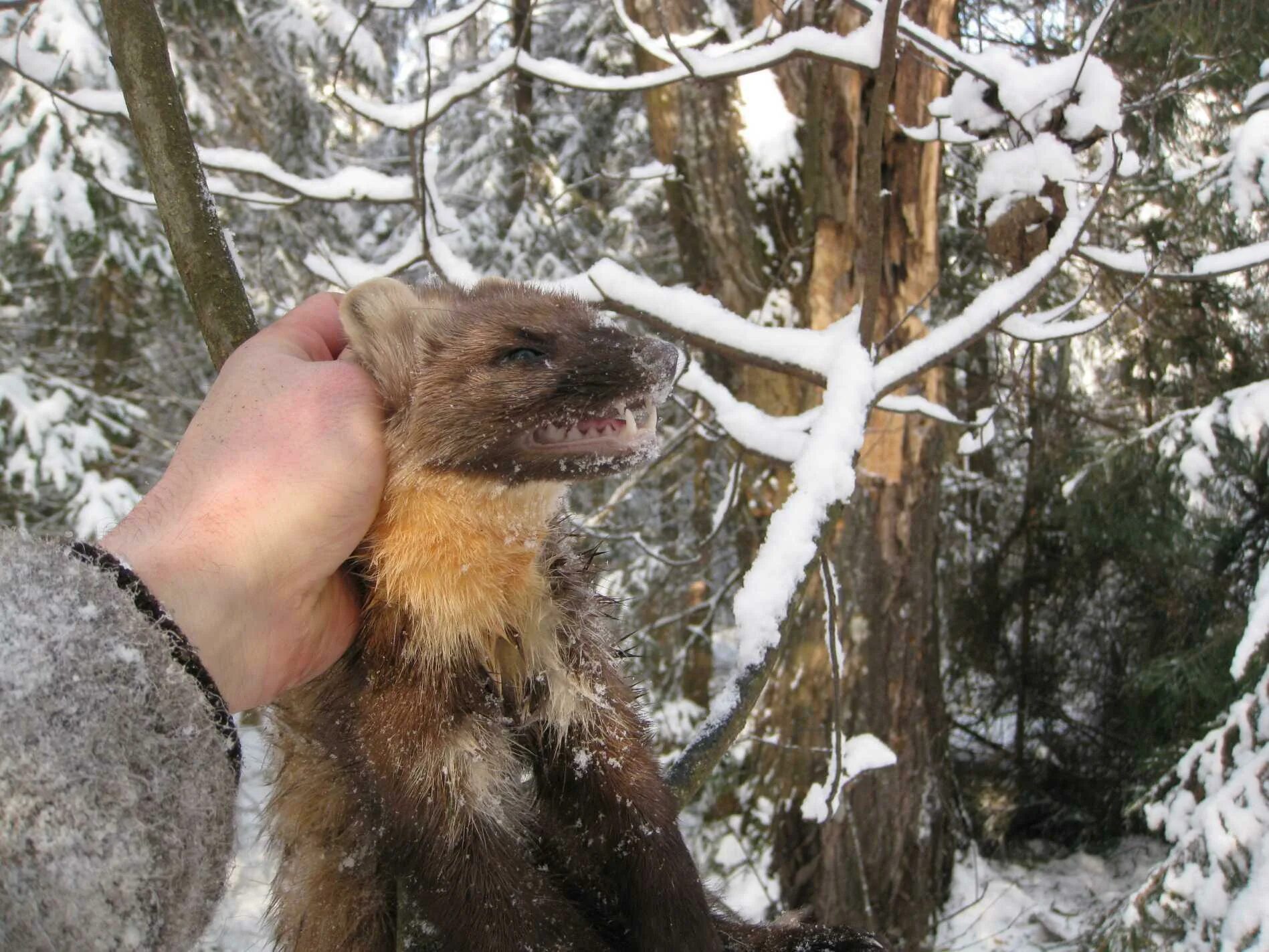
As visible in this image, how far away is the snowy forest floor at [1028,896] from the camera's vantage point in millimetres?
6586

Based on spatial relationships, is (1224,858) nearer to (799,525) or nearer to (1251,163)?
(799,525)

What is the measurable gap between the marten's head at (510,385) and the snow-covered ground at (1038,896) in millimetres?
5430

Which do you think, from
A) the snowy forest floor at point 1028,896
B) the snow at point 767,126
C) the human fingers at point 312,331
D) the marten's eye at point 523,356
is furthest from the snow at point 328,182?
the snowy forest floor at point 1028,896

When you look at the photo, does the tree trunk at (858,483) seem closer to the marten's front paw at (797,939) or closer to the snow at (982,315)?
the snow at (982,315)

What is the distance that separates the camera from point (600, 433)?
85.7 inches

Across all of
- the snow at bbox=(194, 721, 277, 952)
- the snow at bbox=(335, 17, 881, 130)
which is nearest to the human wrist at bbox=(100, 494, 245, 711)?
the snow at bbox=(194, 721, 277, 952)

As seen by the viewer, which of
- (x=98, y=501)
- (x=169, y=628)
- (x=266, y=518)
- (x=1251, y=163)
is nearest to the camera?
(x=169, y=628)

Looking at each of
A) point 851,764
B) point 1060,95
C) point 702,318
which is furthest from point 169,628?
point 1060,95

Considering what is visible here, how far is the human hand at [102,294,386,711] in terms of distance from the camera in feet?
5.97

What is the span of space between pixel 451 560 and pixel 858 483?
395 centimetres

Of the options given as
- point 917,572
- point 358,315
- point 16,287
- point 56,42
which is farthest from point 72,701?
point 16,287

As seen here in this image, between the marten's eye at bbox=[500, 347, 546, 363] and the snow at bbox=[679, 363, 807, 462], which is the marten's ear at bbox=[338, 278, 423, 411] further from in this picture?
the snow at bbox=[679, 363, 807, 462]

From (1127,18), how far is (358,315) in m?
5.86

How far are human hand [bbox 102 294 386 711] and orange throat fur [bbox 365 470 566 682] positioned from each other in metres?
0.07
